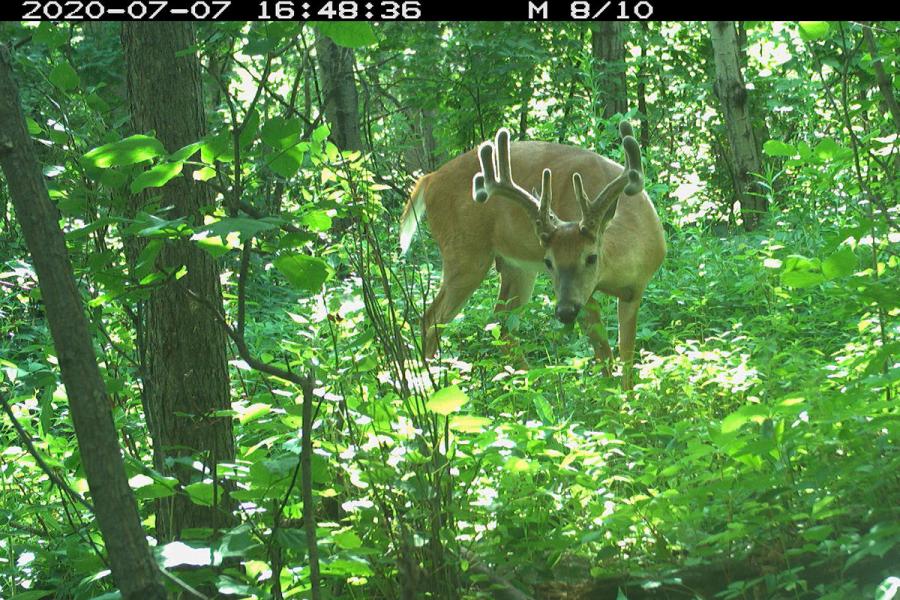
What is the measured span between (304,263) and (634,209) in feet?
16.1

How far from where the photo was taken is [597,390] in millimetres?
Result: 4848

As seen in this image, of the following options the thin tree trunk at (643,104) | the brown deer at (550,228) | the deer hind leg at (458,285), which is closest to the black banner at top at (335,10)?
the brown deer at (550,228)

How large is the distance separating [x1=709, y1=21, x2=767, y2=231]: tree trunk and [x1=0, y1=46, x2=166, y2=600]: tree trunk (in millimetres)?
9925

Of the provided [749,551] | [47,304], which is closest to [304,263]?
[47,304]

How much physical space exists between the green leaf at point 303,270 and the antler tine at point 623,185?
3911 mm

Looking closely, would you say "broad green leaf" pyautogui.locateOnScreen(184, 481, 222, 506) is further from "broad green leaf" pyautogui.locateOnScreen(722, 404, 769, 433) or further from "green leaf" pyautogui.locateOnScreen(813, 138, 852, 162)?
"green leaf" pyautogui.locateOnScreen(813, 138, 852, 162)

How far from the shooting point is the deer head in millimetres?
5997

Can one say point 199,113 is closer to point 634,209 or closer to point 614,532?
point 614,532

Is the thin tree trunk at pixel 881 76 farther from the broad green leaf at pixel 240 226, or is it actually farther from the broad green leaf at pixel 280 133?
the broad green leaf at pixel 240 226

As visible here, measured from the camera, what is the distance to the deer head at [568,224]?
6.00 meters

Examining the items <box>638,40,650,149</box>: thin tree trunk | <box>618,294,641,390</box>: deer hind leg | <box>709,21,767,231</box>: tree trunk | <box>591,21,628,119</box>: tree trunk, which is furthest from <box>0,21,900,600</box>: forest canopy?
<box>638,40,650,149</box>: thin tree trunk

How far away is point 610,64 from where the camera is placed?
11.5 metres

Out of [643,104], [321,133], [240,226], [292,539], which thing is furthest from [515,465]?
[643,104]

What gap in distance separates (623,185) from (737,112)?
5.63 metres
